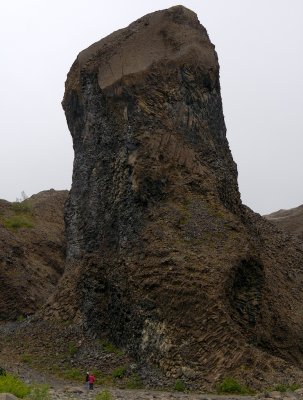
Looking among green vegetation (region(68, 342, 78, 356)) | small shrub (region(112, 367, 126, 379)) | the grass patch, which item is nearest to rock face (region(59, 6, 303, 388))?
small shrub (region(112, 367, 126, 379))

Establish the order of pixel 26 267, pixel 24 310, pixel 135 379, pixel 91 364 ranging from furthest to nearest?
pixel 26 267 < pixel 24 310 < pixel 91 364 < pixel 135 379

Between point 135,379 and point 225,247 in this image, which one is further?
point 225,247

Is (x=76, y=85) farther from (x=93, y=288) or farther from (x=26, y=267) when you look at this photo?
(x=26, y=267)

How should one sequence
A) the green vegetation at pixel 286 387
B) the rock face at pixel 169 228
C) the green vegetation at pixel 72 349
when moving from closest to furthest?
the green vegetation at pixel 286 387, the rock face at pixel 169 228, the green vegetation at pixel 72 349

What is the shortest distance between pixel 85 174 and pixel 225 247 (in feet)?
29.2

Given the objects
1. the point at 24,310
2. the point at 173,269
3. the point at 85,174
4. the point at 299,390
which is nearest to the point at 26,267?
the point at 24,310

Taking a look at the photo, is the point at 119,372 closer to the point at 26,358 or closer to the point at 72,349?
the point at 72,349

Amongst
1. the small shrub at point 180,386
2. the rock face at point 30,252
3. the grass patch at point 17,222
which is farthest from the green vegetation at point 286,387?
the grass patch at point 17,222

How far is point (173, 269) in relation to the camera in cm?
2241

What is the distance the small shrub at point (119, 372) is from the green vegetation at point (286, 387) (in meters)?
5.75

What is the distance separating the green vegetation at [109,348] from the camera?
23297mm

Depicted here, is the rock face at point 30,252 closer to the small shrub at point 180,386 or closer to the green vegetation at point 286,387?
the small shrub at point 180,386

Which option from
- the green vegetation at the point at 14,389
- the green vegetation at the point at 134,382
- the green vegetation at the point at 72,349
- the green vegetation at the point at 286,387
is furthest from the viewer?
the green vegetation at the point at 72,349

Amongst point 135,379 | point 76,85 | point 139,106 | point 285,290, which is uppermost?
point 76,85
